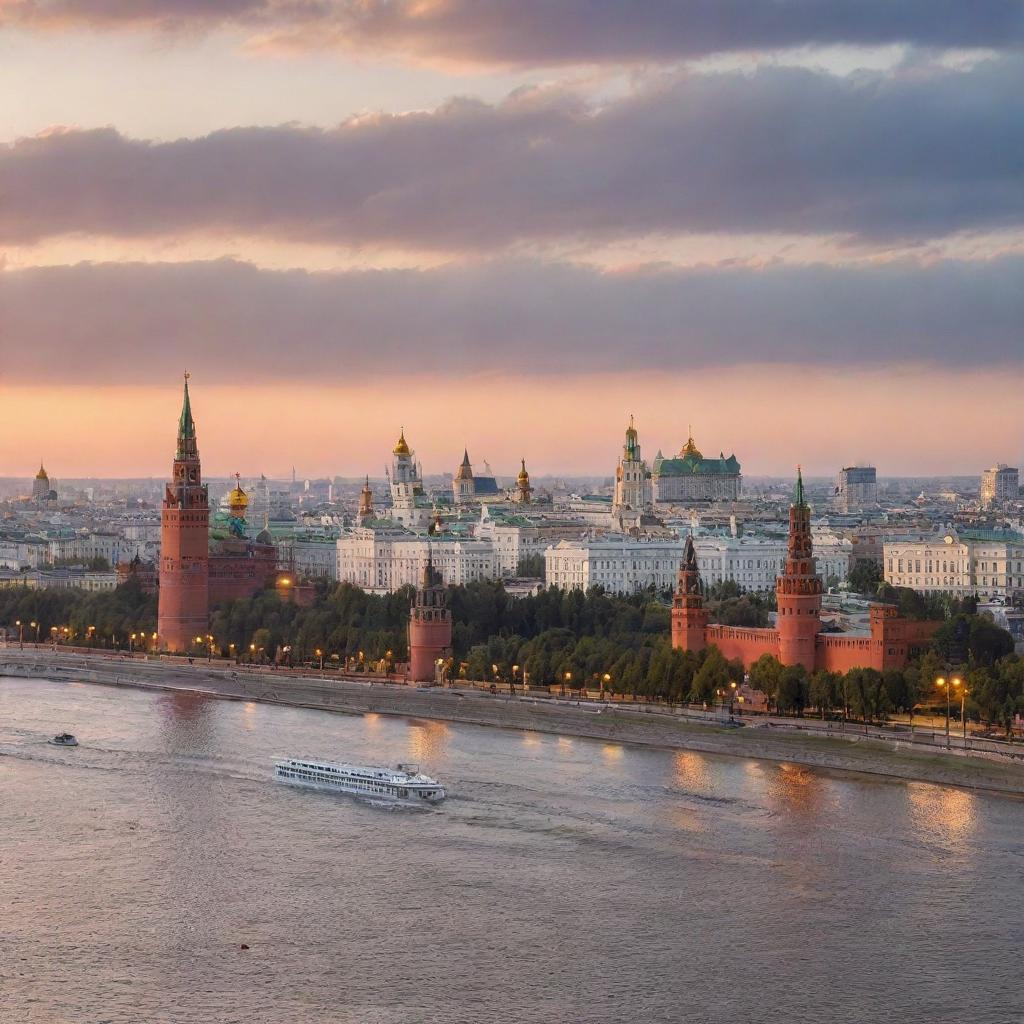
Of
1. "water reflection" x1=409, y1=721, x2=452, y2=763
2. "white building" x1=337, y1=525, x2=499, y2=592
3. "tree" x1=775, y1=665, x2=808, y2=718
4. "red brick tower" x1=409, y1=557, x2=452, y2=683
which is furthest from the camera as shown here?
"white building" x1=337, y1=525, x2=499, y2=592

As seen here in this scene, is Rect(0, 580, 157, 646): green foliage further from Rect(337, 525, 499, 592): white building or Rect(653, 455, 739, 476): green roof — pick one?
Rect(653, 455, 739, 476): green roof

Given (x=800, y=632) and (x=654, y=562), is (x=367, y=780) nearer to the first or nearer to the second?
(x=800, y=632)

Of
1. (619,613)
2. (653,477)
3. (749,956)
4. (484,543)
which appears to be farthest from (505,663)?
(653,477)

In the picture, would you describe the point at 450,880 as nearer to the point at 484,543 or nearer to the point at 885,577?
the point at 885,577

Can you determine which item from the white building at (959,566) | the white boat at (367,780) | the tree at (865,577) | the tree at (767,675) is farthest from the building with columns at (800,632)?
the white building at (959,566)

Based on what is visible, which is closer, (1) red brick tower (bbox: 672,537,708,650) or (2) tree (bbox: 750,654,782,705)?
(2) tree (bbox: 750,654,782,705)

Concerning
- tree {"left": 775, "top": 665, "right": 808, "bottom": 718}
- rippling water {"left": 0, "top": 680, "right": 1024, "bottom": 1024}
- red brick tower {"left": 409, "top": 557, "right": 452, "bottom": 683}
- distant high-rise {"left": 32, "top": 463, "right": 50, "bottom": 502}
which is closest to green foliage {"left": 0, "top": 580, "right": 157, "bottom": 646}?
red brick tower {"left": 409, "top": 557, "right": 452, "bottom": 683}
